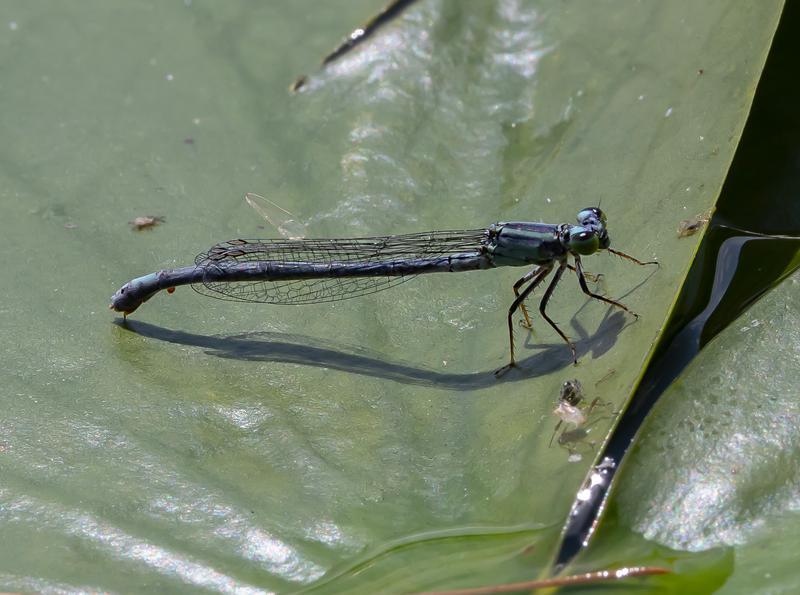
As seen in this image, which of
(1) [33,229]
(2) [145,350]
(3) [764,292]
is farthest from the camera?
(1) [33,229]

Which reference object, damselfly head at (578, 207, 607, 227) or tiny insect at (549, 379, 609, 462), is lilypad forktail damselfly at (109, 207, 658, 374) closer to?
damselfly head at (578, 207, 607, 227)

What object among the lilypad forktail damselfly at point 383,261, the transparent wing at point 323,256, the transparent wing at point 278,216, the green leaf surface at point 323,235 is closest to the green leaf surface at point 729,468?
the green leaf surface at point 323,235

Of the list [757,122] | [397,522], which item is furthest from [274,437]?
[757,122]

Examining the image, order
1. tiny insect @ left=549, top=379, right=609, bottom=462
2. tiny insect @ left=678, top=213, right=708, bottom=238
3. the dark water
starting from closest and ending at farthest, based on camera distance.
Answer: tiny insect @ left=549, top=379, right=609, bottom=462 → the dark water → tiny insect @ left=678, top=213, right=708, bottom=238

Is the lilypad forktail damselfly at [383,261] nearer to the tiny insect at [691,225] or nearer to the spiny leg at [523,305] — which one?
the spiny leg at [523,305]

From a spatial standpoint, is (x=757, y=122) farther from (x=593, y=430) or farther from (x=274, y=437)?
(x=274, y=437)

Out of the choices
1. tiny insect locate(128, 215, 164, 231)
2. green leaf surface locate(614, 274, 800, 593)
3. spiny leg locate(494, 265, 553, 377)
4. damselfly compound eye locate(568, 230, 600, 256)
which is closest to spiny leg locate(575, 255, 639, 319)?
damselfly compound eye locate(568, 230, 600, 256)
